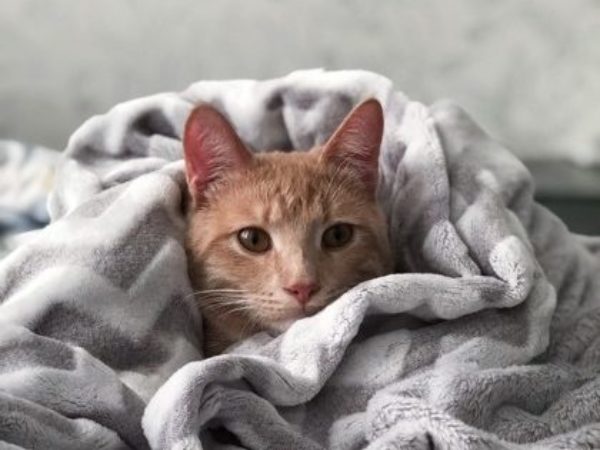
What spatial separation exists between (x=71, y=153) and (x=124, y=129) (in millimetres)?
104

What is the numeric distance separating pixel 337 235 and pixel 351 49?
0.91 m

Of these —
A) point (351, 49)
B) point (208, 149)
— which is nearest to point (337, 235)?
point (208, 149)

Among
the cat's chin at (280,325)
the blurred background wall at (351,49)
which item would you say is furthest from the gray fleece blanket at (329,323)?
the blurred background wall at (351,49)

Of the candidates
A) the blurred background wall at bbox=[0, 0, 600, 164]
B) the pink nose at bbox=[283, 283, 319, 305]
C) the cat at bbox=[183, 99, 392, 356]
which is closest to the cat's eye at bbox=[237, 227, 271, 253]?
the cat at bbox=[183, 99, 392, 356]

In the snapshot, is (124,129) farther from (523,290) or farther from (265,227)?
(523,290)

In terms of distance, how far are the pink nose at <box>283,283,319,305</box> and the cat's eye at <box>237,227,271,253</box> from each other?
0.11 meters

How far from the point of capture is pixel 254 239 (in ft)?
4.32

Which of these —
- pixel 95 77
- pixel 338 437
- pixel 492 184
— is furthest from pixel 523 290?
pixel 95 77

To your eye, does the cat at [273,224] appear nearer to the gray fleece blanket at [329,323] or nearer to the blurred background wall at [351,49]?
the gray fleece blanket at [329,323]

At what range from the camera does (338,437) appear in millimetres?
1061

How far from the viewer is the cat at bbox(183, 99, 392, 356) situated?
126cm

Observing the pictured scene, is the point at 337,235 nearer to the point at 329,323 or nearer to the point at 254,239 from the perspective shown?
the point at 254,239

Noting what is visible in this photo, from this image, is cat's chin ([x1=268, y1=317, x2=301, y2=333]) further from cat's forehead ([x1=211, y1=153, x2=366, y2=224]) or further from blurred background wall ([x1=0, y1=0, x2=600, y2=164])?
blurred background wall ([x1=0, y1=0, x2=600, y2=164])

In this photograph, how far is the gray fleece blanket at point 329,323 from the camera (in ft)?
3.30
